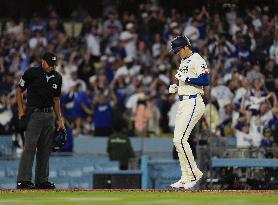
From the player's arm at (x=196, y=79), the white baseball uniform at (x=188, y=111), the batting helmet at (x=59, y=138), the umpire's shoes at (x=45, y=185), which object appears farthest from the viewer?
the batting helmet at (x=59, y=138)

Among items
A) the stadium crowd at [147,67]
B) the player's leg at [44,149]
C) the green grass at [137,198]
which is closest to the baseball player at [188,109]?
the green grass at [137,198]

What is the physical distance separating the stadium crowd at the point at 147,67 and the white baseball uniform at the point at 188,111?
3.61m

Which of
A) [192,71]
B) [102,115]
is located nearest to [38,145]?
[192,71]

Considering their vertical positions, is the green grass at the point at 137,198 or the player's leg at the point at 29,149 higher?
the player's leg at the point at 29,149

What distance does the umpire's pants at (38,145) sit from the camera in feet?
44.6

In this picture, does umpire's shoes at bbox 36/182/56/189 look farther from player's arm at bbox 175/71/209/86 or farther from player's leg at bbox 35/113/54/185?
player's arm at bbox 175/71/209/86

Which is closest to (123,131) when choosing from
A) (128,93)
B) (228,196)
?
(128,93)

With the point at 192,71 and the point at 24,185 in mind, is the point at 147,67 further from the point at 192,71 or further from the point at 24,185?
the point at 192,71

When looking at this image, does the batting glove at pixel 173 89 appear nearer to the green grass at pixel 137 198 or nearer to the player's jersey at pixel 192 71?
the player's jersey at pixel 192 71

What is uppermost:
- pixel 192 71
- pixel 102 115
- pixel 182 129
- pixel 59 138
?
pixel 192 71

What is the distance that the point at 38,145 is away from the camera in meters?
13.8

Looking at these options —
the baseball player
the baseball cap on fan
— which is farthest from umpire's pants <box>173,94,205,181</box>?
the baseball cap on fan

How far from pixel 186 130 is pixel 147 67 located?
10.9 m

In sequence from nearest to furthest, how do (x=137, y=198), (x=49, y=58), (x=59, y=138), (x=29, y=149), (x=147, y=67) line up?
(x=137, y=198)
(x=49, y=58)
(x=29, y=149)
(x=59, y=138)
(x=147, y=67)
